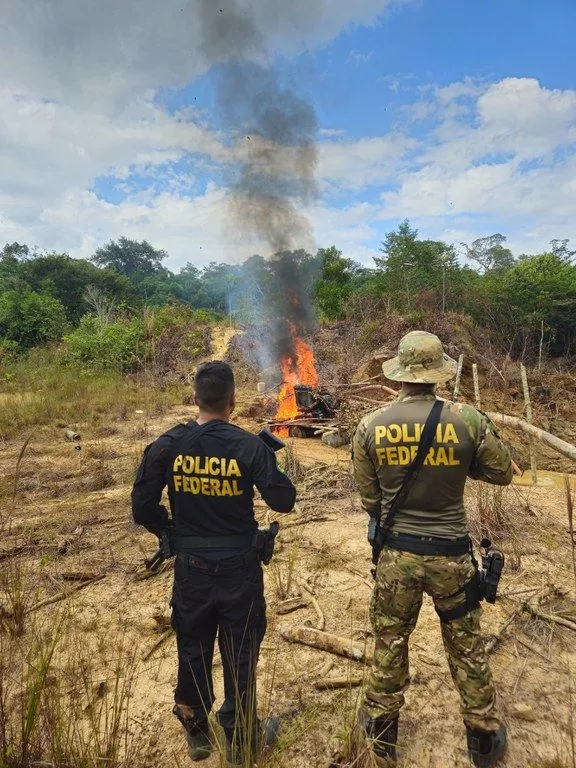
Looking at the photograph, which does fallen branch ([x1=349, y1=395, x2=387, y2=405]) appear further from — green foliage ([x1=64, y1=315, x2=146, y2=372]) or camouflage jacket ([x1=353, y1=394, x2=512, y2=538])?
green foliage ([x1=64, y1=315, x2=146, y2=372])

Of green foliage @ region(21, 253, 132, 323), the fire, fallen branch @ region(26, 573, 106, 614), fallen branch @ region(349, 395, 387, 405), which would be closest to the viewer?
fallen branch @ region(26, 573, 106, 614)

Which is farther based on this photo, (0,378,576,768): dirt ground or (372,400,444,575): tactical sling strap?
(0,378,576,768): dirt ground

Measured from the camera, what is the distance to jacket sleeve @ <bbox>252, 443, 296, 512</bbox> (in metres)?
2.10

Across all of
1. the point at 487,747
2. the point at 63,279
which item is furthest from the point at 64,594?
the point at 63,279

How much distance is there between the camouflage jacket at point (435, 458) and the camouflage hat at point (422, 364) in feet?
0.34

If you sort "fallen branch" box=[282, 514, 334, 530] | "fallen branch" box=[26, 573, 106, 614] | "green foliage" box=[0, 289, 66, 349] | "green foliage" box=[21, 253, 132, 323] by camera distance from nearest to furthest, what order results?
"fallen branch" box=[26, 573, 106, 614]
"fallen branch" box=[282, 514, 334, 530]
"green foliage" box=[0, 289, 66, 349]
"green foliage" box=[21, 253, 132, 323]

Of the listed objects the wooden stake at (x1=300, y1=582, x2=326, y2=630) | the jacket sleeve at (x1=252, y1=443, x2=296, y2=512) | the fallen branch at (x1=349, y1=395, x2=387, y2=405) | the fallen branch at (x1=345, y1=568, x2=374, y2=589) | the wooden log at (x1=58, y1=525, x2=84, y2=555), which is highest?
the jacket sleeve at (x1=252, y1=443, x2=296, y2=512)

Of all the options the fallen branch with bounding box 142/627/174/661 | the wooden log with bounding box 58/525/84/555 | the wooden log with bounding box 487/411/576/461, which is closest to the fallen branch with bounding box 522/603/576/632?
the wooden log with bounding box 487/411/576/461

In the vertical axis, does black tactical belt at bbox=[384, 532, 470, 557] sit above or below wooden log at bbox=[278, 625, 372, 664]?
above

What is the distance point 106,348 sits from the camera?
1841 cm

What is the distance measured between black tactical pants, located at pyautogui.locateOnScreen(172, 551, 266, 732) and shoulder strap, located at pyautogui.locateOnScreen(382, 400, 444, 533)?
0.74m

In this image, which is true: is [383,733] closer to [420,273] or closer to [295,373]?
[295,373]

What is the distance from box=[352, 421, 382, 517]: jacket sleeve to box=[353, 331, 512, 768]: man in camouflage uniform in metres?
0.06

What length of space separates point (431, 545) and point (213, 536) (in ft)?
3.43
